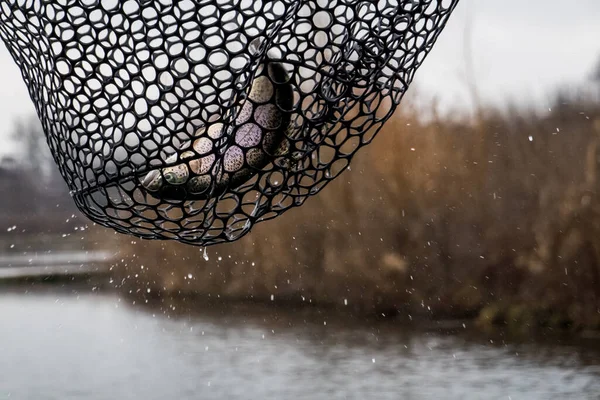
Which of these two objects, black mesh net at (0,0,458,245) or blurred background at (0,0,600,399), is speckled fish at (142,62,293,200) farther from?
blurred background at (0,0,600,399)

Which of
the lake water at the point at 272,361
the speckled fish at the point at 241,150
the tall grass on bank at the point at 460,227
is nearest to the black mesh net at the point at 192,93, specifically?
the speckled fish at the point at 241,150

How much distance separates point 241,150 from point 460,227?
754 centimetres

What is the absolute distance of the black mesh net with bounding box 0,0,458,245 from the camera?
0.88 m

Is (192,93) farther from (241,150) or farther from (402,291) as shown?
(402,291)

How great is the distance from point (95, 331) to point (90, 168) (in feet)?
31.8

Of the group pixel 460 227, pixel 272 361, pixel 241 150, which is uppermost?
pixel 460 227

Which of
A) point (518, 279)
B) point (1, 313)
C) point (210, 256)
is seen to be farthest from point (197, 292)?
point (518, 279)

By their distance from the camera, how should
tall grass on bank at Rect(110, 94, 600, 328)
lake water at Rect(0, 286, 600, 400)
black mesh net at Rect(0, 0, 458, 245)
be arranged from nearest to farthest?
1. black mesh net at Rect(0, 0, 458, 245)
2. lake water at Rect(0, 286, 600, 400)
3. tall grass on bank at Rect(110, 94, 600, 328)

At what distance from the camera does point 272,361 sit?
7.93 metres

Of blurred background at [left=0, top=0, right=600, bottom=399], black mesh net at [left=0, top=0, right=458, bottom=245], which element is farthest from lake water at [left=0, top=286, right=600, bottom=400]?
black mesh net at [left=0, top=0, right=458, bottom=245]

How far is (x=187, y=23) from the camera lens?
0.88 m

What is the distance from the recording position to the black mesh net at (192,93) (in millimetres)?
879

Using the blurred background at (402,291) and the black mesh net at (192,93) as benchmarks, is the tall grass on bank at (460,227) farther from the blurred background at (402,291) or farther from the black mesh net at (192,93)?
the black mesh net at (192,93)

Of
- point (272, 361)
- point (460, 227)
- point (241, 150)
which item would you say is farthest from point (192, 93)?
point (460, 227)
